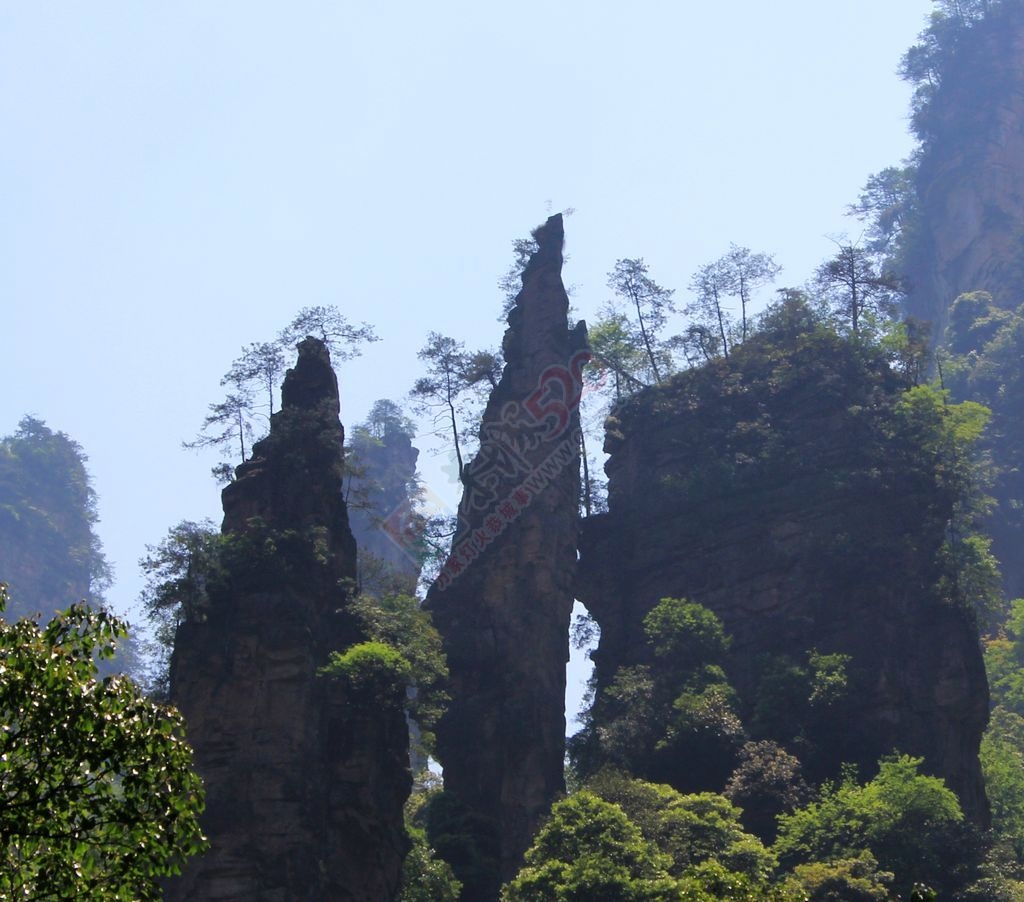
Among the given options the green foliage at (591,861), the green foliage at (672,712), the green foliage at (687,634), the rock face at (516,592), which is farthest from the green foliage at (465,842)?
the green foliage at (687,634)

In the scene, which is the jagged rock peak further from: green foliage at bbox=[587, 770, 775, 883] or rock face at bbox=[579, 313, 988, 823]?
green foliage at bbox=[587, 770, 775, 883]

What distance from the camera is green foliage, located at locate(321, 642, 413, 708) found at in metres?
42.9

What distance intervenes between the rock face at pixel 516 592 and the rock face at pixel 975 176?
1825 inches

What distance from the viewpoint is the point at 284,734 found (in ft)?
136

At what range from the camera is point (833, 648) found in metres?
49.8

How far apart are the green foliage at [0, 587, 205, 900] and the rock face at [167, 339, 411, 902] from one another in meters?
26.8

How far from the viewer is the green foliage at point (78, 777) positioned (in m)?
13.1

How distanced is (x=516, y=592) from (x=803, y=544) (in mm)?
10660

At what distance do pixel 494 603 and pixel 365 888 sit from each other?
45.4 feet

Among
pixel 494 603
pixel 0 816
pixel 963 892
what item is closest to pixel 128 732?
pixel 0 816

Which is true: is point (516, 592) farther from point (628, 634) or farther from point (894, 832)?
point (894, 832)

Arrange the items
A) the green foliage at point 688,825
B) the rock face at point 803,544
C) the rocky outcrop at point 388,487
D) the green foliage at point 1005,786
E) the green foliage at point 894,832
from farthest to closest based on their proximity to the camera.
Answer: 1. the rocky outcrop at point 388,487
2. the rock face at point 803,544
3. the green foliage at point 1005,786
4. the green foliage at point 894,832
5. the green foliage at point 688,825

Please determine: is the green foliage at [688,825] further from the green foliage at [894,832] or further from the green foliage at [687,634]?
the green foliage at [687,634]

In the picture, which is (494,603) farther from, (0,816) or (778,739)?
(0,816)
